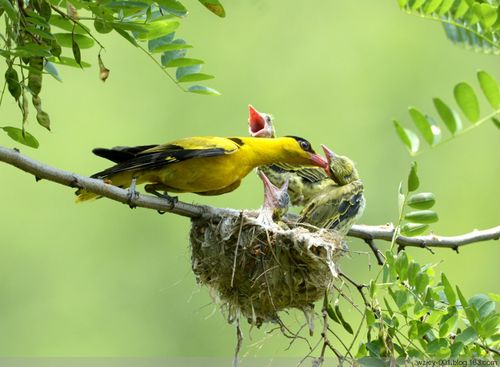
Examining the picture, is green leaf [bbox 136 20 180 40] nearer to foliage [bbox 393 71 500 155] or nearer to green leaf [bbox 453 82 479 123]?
foliage [bbox 393 71 500 155]

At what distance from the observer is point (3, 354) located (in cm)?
1096

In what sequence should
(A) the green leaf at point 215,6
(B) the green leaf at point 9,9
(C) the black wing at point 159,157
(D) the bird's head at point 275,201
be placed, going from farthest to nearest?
1. (D) the bird's head at point 275,201
2. (C) the black wing at point 159,157
3. (A) the green leaf at point 215,6
4. (B) the green leaf at point 9,9

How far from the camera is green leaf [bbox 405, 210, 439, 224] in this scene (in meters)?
4.49

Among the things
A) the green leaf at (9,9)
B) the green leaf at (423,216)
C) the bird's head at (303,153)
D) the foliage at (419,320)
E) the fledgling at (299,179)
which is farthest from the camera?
the fledgling at (299,179)

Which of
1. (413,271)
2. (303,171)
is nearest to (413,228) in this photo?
(413,271)

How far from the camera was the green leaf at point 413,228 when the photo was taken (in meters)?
4.59

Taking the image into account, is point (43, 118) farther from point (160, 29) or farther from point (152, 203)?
point (152, 203)

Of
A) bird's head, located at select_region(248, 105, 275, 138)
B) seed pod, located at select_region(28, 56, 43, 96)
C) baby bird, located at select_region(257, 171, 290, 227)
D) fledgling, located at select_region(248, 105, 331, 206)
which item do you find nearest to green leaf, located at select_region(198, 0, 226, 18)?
seed pod, located at select_region(28, 56, 43, 96)

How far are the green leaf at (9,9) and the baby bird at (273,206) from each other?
2385 mm

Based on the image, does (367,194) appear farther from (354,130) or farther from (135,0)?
(135,0)

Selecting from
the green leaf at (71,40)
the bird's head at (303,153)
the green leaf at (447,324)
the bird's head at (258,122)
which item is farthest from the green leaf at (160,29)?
the bird's head at (258,122)

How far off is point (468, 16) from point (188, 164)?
6.87 ft

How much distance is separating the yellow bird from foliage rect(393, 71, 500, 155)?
2164 millimetres

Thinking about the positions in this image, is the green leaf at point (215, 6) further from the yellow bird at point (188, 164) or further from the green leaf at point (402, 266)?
the yellow bird at point (188, 164)
